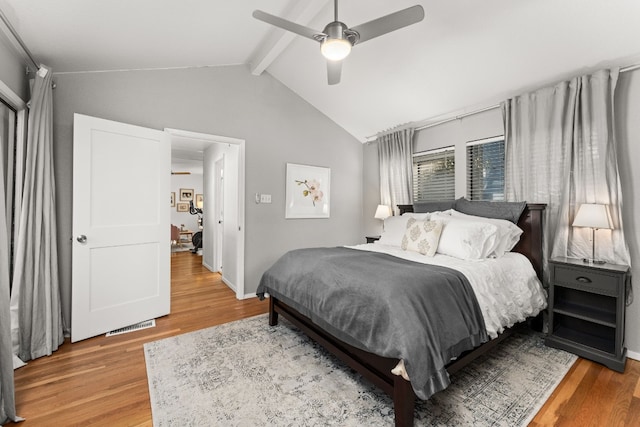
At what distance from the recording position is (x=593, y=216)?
2.23 m

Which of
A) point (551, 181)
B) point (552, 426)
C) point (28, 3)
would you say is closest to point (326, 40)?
point (28, 3)

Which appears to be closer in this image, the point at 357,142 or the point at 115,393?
the point at 115,393

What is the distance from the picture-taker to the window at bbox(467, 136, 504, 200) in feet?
10.6

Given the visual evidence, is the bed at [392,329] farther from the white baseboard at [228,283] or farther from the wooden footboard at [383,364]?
the white baseboard at [228,283]

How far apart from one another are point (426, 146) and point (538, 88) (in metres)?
1.41

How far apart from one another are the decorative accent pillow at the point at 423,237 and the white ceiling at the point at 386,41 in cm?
161

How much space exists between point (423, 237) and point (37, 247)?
327 centimetres

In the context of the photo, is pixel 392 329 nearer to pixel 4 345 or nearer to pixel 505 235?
pixel 505 235

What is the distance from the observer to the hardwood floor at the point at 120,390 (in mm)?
1627

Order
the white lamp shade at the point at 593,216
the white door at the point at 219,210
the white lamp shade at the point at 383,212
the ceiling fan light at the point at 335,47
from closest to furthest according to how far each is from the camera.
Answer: the ceiling fan light at the point at 335,47, the white lamp shade at the point at 593,216, the white lamp shade at the point at 383,212, the white door at the point at 219,210

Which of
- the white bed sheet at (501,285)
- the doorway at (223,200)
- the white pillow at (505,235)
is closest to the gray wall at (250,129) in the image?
the doorway at (223,200)

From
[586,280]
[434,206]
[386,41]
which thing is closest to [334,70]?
[386,41]

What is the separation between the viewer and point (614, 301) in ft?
7.80

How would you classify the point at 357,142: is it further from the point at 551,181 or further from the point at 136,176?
the point at 136,176
